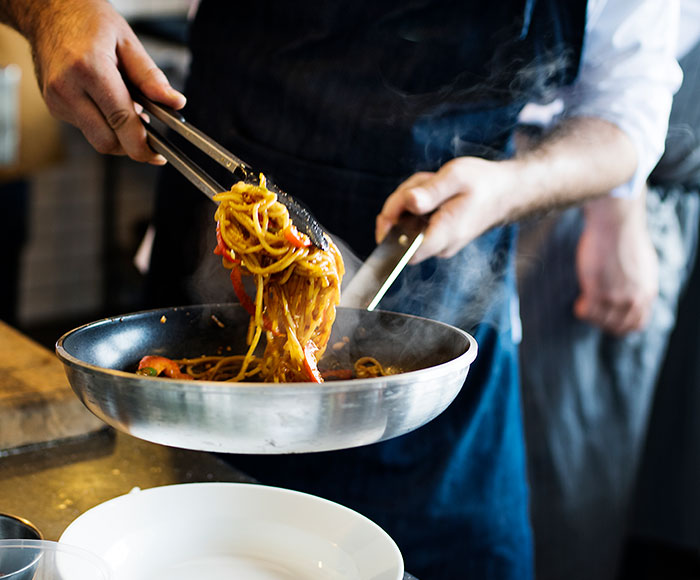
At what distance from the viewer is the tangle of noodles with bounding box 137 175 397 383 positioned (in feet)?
3.58

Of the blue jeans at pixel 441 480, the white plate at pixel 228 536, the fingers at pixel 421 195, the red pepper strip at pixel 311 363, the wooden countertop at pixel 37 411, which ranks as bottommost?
the blue jeans at pixel 441 480

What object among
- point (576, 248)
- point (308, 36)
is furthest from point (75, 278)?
point (308, 36)

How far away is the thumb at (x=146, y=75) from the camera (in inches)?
47.6

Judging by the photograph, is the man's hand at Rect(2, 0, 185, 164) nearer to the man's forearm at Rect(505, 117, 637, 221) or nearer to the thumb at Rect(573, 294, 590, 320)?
the man's forearm at Rect(505, 117, 637, 221)

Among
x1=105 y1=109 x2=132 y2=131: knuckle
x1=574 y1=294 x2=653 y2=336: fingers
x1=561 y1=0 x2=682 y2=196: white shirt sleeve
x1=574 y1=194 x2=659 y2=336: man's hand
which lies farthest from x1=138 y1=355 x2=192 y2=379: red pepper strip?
x1=574 y1=294 x2=653 y2=336: fingers

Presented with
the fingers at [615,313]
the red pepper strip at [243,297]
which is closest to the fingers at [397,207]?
the red pepper strip at [243,297]

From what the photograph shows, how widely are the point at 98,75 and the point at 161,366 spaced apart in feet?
1.51

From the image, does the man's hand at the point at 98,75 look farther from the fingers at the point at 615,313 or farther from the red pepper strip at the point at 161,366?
the fingers at the point at 615,313

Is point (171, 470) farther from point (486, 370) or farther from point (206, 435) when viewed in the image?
point (486, 370)

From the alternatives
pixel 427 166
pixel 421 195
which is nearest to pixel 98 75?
pixel 421 195

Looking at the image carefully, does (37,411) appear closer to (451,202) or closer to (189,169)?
(189,169)

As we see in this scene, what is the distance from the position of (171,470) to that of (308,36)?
0.90 metres

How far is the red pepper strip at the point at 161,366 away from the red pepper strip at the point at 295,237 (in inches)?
8.8

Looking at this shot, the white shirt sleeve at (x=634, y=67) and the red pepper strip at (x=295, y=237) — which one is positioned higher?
the white shirt sleeve at (x=634, y=67)
